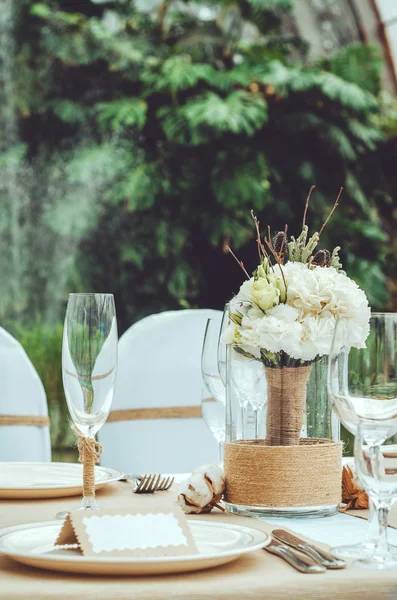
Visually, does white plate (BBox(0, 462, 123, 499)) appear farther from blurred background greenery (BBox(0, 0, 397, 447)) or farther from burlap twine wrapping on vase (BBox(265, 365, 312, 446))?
blurred background greenery (BBox(0, 0, 397, 447))

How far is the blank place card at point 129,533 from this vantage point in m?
0.61

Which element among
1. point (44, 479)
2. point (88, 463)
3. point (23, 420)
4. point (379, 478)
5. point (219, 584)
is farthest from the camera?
point (23, 420)

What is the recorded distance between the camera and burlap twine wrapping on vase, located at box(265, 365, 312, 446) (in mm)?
898

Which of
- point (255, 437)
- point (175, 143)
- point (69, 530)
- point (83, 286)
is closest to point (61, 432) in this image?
point (83, 286)

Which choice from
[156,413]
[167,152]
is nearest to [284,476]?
[156,413]

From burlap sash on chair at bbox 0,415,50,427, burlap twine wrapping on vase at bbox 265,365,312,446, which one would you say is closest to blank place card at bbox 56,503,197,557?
burlap twine wrapping on vase at bbox 265,365,312,446

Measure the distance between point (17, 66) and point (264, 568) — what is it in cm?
491

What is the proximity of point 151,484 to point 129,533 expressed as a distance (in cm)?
42

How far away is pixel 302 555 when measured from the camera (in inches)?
25.7

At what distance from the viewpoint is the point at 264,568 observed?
24.4 inches

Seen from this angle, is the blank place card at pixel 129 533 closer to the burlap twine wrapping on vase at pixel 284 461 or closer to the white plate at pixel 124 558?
the white plate at pixel 124 558

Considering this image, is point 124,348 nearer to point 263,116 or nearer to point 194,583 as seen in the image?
point 194,583

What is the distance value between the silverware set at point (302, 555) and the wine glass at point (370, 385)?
35 mm

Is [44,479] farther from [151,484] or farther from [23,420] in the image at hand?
[23,420]
